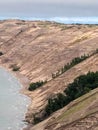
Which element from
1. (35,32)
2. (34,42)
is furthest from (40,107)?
(35,32)

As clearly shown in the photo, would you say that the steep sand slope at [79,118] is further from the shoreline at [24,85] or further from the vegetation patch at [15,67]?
the vegetation patch at [15,67]

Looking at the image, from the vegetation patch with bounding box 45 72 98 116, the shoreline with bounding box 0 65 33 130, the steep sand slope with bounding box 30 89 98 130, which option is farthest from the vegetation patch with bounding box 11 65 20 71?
the steep sand slope with bounding box 30 89 98 130

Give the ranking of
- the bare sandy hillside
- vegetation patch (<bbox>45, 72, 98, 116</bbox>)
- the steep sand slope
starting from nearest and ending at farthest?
1. the steep sand slope
2. vegetation patch (<bbox>45, 72, 98, 116</bbox>)
3. the bare sandy hillside

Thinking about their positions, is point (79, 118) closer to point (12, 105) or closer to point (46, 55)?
point (12, 105)

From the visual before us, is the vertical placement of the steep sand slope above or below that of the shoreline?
above

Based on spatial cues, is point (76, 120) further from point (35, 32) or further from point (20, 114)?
point (35, 32)

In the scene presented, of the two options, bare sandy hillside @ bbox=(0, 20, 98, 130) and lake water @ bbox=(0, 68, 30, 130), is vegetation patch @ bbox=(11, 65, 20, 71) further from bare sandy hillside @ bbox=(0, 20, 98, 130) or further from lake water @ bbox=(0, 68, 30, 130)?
lake water @ bbox=(0, 68, 30, 130)
